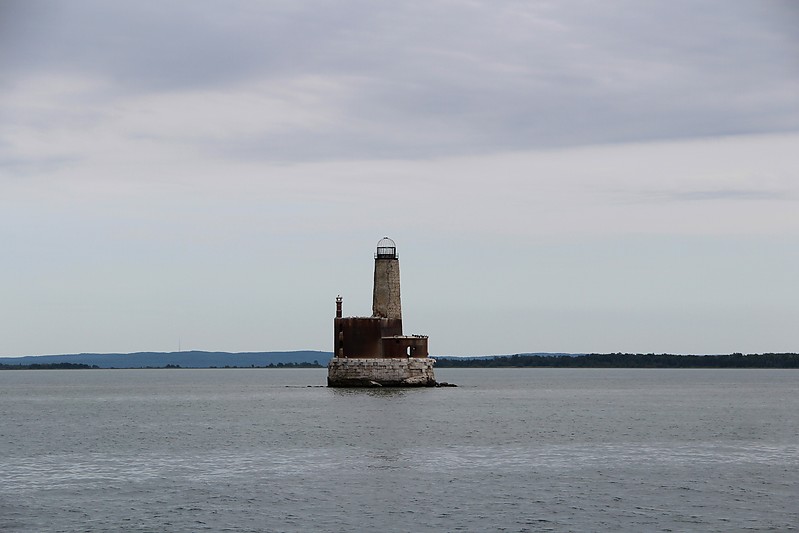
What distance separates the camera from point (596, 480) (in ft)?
122

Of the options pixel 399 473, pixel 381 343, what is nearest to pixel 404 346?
pixel 381 343

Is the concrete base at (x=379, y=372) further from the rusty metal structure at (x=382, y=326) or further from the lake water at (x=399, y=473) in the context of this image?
the lake water at (x=399, y=473)

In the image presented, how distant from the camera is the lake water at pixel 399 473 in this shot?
30250mm

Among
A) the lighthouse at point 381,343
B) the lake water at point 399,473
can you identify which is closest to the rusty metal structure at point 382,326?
the lighthouse at point 381,343

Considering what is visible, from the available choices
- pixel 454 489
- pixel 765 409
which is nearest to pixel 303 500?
pixel 454 489

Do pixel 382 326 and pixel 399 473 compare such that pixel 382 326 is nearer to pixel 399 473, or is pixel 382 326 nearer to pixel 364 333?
pixel 364 333

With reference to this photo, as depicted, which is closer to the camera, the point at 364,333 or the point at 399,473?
the point at 399,473

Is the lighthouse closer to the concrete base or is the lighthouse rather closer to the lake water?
the concrete base

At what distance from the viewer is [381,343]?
3270 inches

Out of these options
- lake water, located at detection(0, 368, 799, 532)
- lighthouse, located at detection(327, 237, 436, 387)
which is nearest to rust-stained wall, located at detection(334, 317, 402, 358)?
lighthouse, located at detection(327, 237, 436, 387)

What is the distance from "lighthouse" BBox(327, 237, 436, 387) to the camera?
83.0 m

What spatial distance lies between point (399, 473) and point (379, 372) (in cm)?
4412

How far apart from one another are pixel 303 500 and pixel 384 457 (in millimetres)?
10879

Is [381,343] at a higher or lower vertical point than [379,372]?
higher
